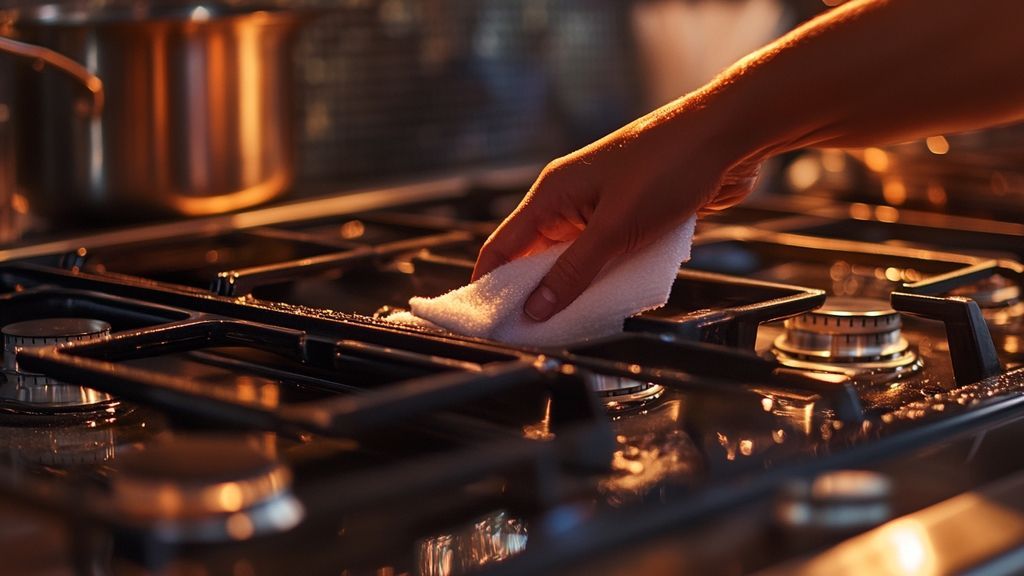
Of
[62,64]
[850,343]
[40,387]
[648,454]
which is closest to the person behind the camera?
[648,454]

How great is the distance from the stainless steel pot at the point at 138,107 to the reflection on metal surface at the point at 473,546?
654 mm

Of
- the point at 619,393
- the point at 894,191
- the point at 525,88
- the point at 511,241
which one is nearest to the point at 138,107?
the point at 511,241

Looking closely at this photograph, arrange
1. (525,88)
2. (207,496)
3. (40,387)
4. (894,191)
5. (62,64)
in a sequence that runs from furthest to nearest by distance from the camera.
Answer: (525,88) < (894,191) < (62,64) < (40,387) < (207,496)

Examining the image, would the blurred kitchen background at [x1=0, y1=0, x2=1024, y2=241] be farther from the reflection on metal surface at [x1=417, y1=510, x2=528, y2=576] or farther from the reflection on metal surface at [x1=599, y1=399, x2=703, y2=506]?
the reflection on metal surface at [x1=417, y1=510, x2=528, y2=576]

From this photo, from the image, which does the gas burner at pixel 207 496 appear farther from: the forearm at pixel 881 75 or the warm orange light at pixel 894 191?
the warm orange light at pixel 894 191

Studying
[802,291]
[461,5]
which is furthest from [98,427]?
[461,5]

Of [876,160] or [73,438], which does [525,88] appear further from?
[73,438]

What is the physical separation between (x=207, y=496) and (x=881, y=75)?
0.47 metres

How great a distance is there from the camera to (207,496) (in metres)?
0.41

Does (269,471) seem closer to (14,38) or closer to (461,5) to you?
(14,38)

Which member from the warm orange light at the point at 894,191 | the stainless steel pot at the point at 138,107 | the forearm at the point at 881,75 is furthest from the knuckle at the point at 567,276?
the warm orange light at the point at 894,191

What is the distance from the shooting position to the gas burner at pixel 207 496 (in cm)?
40

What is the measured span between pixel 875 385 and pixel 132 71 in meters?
0.65

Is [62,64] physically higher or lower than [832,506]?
higher
